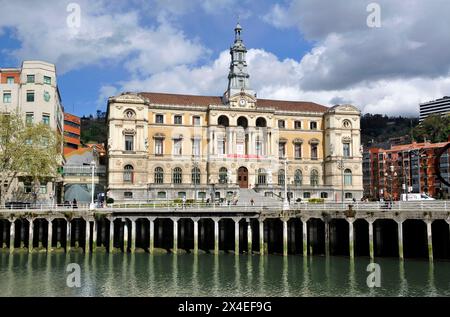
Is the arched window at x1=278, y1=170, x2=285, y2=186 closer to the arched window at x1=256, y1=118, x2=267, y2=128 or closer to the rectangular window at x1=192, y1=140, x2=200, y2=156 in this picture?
the arched window at x1=256, y1=118, x2=267, y2=128

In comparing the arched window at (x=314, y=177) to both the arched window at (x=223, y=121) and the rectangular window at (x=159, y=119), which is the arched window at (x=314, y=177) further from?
the rectangular window at (x=159, y=119)

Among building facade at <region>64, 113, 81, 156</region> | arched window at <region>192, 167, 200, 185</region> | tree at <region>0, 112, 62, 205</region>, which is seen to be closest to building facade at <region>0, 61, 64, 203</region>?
tree at <region>0, 112, 62, 205</region>

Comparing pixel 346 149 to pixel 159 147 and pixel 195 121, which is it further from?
pixel 159 147

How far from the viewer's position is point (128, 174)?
80312mm

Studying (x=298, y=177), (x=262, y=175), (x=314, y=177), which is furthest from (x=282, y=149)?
(x=314, y=177)

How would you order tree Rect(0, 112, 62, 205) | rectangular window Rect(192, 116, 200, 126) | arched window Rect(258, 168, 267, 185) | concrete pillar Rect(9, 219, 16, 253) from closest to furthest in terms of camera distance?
concrete pillar Rect(9, 219, 16, 253) < tree Rect(0, 112, 62, 205) < rectangular window Rect(192, 116, 200, 126) < arched window Rect(258, 168, 267, 185)

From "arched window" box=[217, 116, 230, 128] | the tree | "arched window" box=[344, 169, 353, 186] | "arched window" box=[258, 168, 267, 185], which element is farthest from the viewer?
"arched window" box=[344, 169, 353, 186]

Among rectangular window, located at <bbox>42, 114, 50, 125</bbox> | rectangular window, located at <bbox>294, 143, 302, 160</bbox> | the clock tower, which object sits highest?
the clock tower

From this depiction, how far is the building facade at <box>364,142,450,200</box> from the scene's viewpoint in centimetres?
10600

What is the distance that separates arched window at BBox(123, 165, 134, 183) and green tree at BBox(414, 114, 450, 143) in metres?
82.4

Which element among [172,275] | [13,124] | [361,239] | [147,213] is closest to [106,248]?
[147,213]
